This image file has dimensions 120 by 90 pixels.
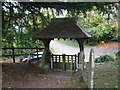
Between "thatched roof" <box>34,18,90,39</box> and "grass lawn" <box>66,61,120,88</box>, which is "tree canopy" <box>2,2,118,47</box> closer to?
"thatched roof" <box>34,18,90,39</box>

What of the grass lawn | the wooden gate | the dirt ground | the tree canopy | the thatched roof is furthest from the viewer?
the wooden gate

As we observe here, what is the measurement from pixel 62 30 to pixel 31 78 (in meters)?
2.81

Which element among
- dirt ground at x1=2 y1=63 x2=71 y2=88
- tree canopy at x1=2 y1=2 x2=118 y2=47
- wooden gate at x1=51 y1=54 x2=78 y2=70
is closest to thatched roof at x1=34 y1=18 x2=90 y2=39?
tree canopy at x1=2 y1=2 x2=118 y2=47

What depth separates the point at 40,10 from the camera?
7625mm

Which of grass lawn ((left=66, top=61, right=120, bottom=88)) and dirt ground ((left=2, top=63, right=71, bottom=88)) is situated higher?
grass lawn ((left=66, top=61, right=120, bottom=88))

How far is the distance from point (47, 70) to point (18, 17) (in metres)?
3.12

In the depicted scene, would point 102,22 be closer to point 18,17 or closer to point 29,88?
point 18,17

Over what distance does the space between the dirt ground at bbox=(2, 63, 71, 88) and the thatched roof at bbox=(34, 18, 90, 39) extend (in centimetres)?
191

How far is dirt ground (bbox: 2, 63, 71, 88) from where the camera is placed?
5.80 m

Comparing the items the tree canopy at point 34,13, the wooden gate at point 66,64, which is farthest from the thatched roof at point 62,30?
the wooden gate at point 66,64

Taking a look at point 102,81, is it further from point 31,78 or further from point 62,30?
point 62,30

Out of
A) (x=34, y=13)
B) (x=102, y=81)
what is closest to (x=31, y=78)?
(x=102, y=81)

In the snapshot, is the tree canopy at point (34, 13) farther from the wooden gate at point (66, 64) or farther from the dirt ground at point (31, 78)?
the wooden gate at point (66, 64)

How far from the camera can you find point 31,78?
6711 mm
